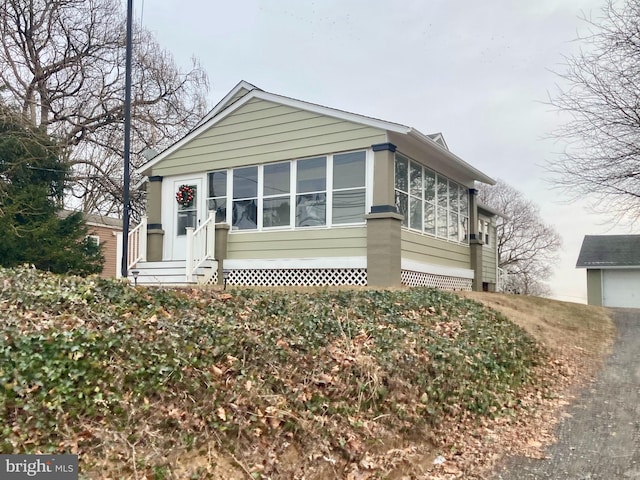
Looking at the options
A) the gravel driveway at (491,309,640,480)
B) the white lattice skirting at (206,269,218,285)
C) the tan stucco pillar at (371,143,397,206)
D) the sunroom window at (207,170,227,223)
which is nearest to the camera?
the gravel driveway at (491,309,640,480)

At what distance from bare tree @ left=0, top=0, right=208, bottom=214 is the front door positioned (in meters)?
6.92

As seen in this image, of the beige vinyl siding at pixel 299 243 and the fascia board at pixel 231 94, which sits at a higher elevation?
the fascia board at pixel 231 94

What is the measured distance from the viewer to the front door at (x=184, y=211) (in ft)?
38.6

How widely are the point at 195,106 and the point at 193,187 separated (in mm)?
10721

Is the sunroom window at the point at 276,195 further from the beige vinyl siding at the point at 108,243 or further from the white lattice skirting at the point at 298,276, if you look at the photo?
the beige vinyl siding at the point at 108,243

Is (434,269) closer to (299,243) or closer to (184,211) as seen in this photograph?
(299,243)

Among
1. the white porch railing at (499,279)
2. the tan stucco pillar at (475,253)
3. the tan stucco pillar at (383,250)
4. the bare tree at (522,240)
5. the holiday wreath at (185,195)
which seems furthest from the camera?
the bare tree at (522,240)

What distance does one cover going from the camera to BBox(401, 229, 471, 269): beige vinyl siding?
1023cm

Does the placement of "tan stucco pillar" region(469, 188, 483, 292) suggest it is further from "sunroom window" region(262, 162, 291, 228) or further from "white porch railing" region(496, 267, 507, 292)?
"sunroom window" region(262, 162, 291, 228)

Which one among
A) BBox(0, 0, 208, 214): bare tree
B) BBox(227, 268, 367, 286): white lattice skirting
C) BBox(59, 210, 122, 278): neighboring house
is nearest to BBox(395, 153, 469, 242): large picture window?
BBox(227, 268, 367, 286): white lattice skirting

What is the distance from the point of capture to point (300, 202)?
10422 millimetres

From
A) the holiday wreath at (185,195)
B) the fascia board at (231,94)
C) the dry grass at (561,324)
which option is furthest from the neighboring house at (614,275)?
the holiday wreath at (185,195)

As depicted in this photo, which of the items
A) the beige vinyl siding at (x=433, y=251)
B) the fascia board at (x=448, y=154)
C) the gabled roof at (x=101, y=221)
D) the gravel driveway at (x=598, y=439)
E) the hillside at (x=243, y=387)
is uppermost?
the fascia board at (x=448, y=154)

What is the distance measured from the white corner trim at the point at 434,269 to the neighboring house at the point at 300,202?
0.04m
